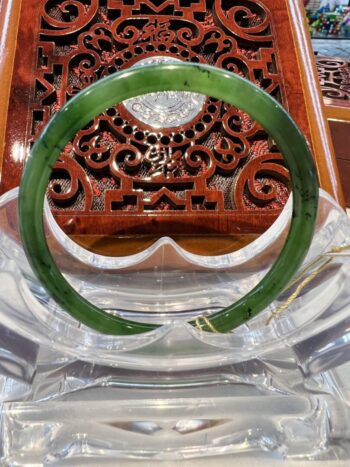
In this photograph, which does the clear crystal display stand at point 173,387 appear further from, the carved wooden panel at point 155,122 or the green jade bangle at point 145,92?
the carved wooden panel at point 155,122

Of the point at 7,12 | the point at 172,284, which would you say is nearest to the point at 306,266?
the point at 172,284

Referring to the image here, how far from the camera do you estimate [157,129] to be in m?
0.73

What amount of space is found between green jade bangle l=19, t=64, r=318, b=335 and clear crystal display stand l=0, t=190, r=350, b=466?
0.08ft

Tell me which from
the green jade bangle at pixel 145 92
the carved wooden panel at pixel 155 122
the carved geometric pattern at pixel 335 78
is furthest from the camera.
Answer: the carved geometric pattern at pixel 335 78

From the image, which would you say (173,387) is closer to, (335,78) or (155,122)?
(155,122)

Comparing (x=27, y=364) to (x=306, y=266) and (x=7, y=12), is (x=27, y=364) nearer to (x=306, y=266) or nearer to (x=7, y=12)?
(x=306, y=266)

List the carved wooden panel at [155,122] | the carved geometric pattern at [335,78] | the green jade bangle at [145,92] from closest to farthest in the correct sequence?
1. the green jade bangle at [145,92]
2. the carved wooden panel at [155,122]
3. the carved geometric pattern at [335,78]

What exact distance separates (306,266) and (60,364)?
0.24m

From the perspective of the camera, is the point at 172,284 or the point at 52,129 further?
the point at 172,284

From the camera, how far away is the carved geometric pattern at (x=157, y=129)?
27.1 inches

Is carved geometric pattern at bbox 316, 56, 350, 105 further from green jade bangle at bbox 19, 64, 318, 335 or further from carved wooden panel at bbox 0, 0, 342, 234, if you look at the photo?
green jade bangle at bbox 19, 64, 318, 335

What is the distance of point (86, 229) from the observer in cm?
66

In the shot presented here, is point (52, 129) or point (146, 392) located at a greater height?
point (52, 129)

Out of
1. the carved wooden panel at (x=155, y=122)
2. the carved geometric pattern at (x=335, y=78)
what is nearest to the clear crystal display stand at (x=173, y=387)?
the carved wooden panel at (x=155, y=122)
